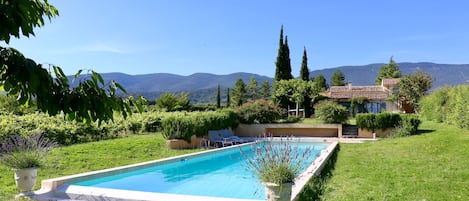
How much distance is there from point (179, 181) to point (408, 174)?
5580 millimetres

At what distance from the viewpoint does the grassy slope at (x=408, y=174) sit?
Result: 610cm

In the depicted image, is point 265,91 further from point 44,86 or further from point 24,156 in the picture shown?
point 44,86

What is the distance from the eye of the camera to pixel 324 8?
17891mm

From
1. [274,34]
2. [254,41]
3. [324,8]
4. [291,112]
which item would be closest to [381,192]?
[324,8]

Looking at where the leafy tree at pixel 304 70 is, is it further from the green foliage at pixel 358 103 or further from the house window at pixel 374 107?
the green foliage at pixel 358 103

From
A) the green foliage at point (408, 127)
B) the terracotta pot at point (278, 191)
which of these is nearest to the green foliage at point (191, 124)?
the green foliage at point (408, 127)

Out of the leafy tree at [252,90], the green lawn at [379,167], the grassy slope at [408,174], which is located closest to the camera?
the grassy slope at [408,174]

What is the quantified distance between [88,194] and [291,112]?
85.8 ft

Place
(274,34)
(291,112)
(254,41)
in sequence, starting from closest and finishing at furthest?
(254,41), (291,112), (274,34)

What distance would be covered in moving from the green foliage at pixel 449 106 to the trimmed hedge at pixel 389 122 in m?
1.41

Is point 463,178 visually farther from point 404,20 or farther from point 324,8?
point 404,20

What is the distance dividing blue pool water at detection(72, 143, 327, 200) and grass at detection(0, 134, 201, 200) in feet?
3.78

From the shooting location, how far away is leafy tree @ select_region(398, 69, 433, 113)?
33781 mm

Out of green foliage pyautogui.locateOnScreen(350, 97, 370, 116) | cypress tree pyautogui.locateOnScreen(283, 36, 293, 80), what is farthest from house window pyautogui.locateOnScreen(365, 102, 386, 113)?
cypress tree pyautogui.locateOnScreen(283, 36, 293, 80)
